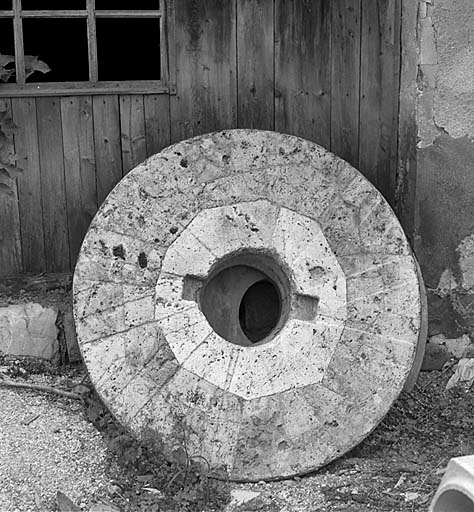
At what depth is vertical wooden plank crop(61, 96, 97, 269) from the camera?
12.8ft

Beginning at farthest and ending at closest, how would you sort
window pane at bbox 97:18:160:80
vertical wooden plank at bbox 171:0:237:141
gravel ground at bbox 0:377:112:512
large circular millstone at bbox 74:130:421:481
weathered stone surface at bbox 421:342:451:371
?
window pane at bbox 97:18:160:80 → weathered stone surface at bbox 421:342:451:371 → vertical wooden plank at bbox 171:0:237:141 → large circular millstone at bbox 74:130:421:481 → gravel ground at bbox 0:377:112:512

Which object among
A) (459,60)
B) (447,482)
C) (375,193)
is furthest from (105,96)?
(447,482)

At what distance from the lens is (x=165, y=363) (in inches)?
133

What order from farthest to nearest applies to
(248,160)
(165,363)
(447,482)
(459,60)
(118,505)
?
(459,60)
(248,160)
(165,363)
(118,505)
(447,482)

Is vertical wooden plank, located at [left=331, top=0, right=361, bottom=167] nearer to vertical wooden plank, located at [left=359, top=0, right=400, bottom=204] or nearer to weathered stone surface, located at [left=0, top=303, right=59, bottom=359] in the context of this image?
vertical wooden plank, located at [left=359, top=0, right=400, bottom=204]

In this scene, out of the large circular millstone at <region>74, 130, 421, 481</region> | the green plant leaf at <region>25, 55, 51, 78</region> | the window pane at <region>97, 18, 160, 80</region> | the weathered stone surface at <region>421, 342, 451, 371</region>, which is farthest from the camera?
the window pane at <region>97, 18, 160, 80</region>

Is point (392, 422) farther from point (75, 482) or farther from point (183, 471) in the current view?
point (75, 482)

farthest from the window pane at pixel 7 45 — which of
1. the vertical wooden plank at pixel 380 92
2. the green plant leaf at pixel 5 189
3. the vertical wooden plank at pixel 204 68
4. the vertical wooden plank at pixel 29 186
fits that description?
the vertical wooden plank at pixel 380 92

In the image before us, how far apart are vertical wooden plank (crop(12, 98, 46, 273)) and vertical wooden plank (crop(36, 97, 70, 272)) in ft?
0.07

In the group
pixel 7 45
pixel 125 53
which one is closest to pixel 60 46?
pixel 125 53

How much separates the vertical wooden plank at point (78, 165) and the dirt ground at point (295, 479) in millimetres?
672

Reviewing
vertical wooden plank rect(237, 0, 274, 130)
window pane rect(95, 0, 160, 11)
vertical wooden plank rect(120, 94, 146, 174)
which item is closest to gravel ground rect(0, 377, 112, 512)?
vertical wooden plank rect(120, 94, 146, 174)

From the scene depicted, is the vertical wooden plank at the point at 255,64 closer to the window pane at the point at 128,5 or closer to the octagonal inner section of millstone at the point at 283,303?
the window pane at the point at 128,5

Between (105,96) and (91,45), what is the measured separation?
0.77 ft
